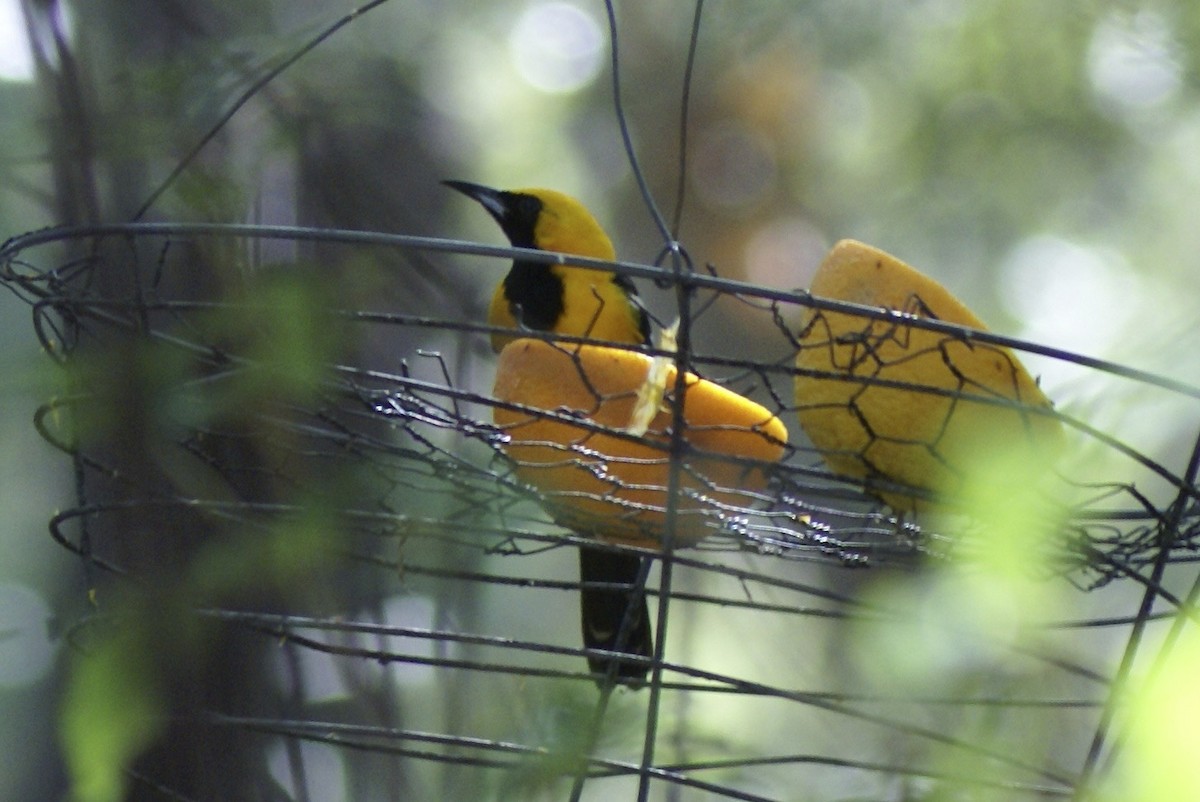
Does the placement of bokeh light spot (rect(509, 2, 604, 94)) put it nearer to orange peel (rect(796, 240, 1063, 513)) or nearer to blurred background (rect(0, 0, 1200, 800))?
blurred background (rect(0, 0, 1200, 800))

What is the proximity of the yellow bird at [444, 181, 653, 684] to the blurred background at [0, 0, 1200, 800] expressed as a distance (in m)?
0.14

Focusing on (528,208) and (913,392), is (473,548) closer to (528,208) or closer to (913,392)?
(528,208)

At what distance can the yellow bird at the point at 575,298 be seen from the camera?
154 cm

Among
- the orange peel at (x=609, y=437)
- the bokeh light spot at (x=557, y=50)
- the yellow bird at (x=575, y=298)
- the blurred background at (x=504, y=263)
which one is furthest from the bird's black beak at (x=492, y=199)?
the bokeh light spot at (x=557, y=50)

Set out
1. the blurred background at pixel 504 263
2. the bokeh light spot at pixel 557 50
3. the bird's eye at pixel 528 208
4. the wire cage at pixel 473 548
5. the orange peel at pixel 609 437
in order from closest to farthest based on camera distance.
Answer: the wire cage at pixel 473 548, the orange peel at pixel 609 437, the blurred background at pixel 504 263, the bird's eye at pixel 528 208, the bokeh light spot at pixel 557 50

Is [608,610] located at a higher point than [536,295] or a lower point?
lower

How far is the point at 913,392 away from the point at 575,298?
2.11 ft

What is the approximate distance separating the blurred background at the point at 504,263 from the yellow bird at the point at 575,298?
0.47ft

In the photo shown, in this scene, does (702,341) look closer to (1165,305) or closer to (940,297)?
(1165,305)

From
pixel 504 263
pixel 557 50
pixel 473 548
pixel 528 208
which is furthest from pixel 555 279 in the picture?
pixel 557 50

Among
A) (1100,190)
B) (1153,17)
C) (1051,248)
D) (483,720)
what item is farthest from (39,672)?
(1100,190)

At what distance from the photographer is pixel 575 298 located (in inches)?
67.5

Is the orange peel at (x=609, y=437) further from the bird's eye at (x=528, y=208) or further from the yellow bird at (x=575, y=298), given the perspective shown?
the bird's eye at (x=528, y=208)

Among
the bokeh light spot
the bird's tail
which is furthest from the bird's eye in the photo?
the bokeh light spot
